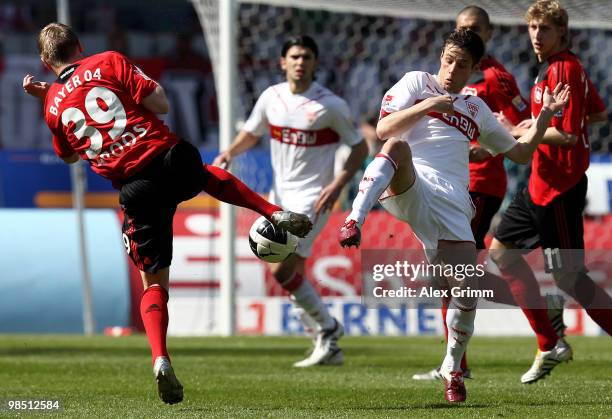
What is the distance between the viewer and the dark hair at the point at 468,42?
21.0 ft

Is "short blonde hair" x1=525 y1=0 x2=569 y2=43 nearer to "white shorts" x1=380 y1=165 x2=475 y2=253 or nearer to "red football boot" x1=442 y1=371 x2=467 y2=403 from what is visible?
"white shorts" x1=380 y1=165 x2=475 y2=253

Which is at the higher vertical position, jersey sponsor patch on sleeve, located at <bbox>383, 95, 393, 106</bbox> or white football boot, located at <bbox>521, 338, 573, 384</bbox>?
jersey sponsor patch on sleeve, located at <bbox>383, 95, 393, 106</bbox>

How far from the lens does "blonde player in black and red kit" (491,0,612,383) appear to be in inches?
287

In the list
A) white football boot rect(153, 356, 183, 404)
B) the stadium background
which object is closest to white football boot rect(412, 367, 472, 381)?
white football boot rect(153, 356, 183, 404)

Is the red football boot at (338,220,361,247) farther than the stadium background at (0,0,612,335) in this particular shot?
No

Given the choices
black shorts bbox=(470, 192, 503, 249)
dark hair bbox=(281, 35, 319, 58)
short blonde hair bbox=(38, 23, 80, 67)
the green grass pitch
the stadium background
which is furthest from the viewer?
the stadium background

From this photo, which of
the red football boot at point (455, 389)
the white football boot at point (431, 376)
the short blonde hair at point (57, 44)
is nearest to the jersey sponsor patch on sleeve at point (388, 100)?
the red football boot at point (455, 389)

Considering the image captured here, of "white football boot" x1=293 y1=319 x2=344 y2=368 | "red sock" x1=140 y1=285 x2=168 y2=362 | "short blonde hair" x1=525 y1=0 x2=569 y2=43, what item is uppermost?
Result: "short blonde hair" x1=525 y1=0 x2=569 y2=43

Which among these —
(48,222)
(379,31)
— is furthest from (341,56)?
(48,222)

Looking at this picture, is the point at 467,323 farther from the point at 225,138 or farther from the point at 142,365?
the point at 225,138

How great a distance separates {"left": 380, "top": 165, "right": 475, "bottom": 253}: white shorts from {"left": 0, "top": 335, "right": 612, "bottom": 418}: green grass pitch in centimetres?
89

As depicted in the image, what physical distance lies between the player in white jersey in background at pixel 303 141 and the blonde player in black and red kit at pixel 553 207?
1885mm

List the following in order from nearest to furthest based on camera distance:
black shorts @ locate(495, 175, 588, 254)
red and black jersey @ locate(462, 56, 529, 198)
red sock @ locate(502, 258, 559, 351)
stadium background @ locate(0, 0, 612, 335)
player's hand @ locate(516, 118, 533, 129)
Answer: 1. player's hand @ locate(516, 118, 533, 129)
2. black shorts @ locate(495, 175, 588, 254)
3. red sock @ locate(502, 258, 559, 351)
4. red and black jersey @ locate(462, 56, 529, 198)
5. stadium background @ locate(0, 0, 612, 335)

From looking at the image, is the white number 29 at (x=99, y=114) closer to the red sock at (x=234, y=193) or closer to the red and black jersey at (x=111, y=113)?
the red and black jersey at (x=111, y=113)
